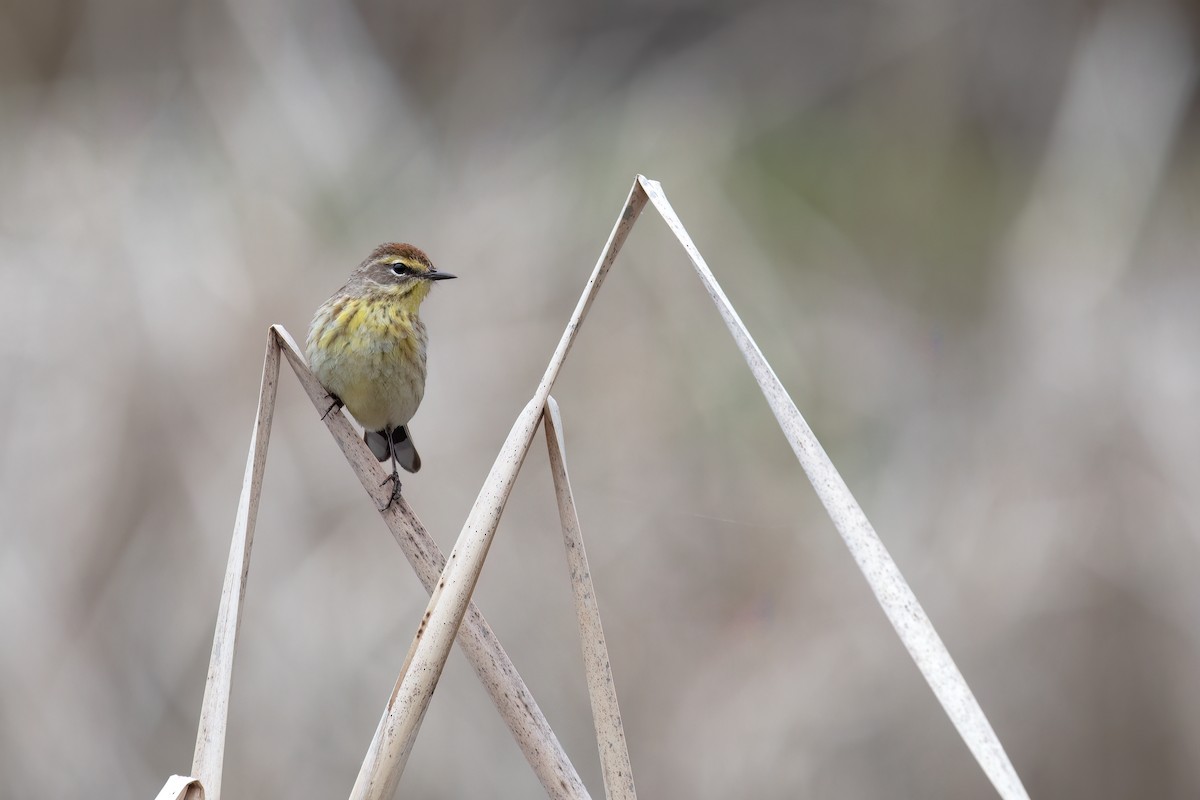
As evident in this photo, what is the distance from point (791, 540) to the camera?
436 cm

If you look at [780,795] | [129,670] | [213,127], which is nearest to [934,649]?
[780,795]

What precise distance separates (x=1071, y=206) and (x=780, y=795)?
8.23ft

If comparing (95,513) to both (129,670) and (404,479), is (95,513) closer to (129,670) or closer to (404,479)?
(129,670)

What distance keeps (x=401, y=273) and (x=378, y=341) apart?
0.75 feet

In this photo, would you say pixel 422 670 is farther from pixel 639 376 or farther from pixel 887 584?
pixel 639 376

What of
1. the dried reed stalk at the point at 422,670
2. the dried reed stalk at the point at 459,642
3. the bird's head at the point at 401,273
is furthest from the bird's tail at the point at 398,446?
the dried reed stalk at the point at 422,670

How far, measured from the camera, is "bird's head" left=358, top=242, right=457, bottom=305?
290 centimetres

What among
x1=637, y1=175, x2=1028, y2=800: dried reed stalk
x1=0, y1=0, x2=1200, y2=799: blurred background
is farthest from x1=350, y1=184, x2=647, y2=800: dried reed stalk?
x1=0, y1=0, x2=1200, y2=799: blurred background

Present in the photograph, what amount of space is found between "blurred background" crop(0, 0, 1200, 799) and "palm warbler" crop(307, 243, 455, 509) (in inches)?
44.8

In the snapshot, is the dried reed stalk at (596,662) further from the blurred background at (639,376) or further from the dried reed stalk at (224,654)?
the blurred background at (639,376)

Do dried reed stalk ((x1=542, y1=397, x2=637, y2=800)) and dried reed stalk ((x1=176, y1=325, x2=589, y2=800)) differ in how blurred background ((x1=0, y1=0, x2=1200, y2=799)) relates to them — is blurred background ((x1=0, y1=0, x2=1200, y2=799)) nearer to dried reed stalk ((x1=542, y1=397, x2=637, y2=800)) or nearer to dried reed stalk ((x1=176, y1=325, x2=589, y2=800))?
dried reed stalk ((x1=176, y1=325, x2=589, y2=800))

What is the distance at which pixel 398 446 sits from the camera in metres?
3.09

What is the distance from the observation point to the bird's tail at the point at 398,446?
3.08m

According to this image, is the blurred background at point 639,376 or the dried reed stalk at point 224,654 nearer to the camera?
the dried reed stalk at point 224,654
